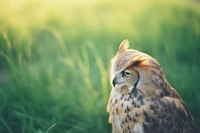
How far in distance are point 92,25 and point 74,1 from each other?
539mm

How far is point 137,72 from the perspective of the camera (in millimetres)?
2477

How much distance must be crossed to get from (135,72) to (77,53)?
134 cm

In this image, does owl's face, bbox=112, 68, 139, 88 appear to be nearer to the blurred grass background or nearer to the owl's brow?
the owl's brow

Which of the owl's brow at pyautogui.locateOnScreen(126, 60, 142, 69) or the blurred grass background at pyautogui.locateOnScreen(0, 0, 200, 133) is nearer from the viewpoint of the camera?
the owl's brow at pyautogui.locateOnScreen(126, 60, 142, 69)

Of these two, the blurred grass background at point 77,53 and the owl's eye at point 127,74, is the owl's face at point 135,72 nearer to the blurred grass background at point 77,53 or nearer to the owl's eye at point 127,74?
the owl's eye at point 127,74

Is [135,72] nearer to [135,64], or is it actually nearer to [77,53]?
[135,64]

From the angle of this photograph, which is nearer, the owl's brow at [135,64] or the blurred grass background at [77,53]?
the owl's brow at [135,64]

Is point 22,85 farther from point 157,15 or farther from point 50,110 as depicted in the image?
point 157,15

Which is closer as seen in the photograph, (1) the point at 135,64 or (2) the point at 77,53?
(1) the point at 135,64

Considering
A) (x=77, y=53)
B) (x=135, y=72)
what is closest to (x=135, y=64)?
(x=135, y=72)

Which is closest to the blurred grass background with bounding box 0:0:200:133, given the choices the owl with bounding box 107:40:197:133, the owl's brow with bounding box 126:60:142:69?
the owl with bounding box 107:40:197:133

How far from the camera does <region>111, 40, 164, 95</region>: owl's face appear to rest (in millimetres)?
2444

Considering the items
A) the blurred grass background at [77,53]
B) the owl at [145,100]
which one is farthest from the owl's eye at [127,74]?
the blurred grass background at [77,53]

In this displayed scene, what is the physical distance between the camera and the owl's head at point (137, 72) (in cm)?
245
